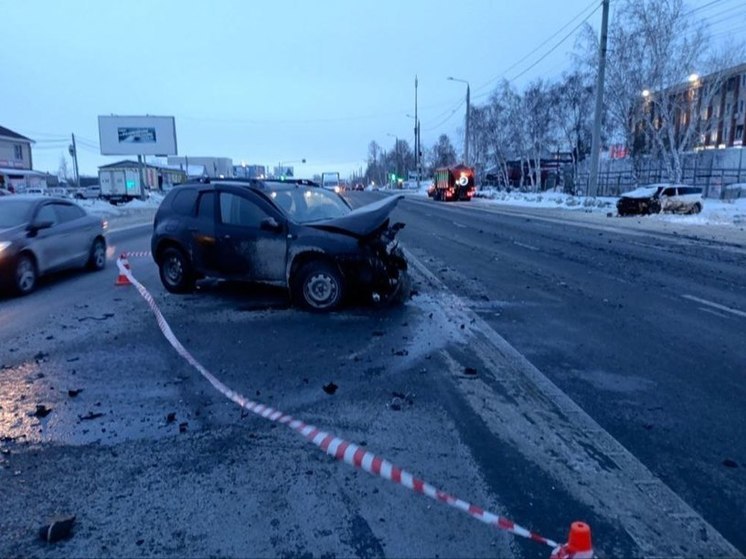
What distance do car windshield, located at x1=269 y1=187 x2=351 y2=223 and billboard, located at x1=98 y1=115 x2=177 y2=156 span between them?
2270 inches

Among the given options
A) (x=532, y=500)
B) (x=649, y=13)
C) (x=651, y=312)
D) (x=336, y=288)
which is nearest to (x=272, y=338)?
(x=336, y=288)

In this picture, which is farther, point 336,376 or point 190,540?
point 336,376

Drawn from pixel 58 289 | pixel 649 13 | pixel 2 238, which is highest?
pixel 649 13

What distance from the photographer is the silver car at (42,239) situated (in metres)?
9.28

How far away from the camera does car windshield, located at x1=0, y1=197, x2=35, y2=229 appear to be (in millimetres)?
9781

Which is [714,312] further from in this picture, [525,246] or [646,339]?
[525,246]

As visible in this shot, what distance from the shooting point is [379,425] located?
430 centimetres

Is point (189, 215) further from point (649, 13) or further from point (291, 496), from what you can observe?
point (649, 13)

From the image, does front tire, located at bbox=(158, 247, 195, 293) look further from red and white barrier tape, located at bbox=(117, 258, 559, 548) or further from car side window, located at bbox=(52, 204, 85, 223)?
red and white barrier tape, located at bbox=(117, 258, 559, 548)

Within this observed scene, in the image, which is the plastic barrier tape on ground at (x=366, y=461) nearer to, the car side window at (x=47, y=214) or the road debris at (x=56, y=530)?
the road debris at (x=56, y=530)

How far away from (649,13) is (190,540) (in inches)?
1806

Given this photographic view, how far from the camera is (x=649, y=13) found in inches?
1554

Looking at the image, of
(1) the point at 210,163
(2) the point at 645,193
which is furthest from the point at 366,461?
(1) the point at 210,163

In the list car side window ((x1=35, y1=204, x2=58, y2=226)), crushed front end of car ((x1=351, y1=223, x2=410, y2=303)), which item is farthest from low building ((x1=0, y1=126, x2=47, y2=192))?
crushed front end of car ((x1=351, y1=223, x2=410, y2=303))
